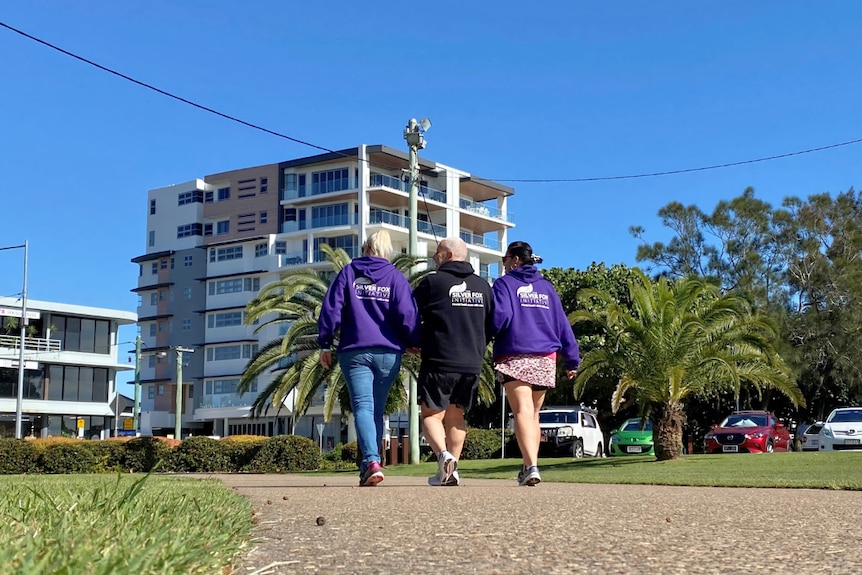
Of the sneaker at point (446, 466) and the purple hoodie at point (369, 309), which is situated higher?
the purple hoodie at point (369, 309)

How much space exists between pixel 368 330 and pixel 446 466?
Answer: 4.14ft

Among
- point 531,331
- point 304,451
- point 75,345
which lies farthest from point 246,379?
point 75,345

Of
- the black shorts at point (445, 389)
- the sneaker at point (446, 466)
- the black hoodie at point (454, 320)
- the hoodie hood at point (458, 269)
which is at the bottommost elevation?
the sneaker at point (446, 466)

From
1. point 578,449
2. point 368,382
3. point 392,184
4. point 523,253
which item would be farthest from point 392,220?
point 368,382

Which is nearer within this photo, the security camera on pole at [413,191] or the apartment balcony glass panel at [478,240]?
the security camera on pole at [413,191]

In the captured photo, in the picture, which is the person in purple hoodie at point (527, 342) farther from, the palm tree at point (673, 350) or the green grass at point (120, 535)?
the palm tree at point (673, 350)

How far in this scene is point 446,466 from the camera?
26.7 ft

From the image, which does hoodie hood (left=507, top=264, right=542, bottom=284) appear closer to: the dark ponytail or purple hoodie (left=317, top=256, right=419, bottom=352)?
the dark ponytail

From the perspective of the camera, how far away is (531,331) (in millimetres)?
8695

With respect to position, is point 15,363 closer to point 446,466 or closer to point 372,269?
point 372,269

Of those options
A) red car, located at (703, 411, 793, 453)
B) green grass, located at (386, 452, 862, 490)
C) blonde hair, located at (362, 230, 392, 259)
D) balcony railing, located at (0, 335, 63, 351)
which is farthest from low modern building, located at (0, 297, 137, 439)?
blonde hair, located at (362, 230, 392, 259)

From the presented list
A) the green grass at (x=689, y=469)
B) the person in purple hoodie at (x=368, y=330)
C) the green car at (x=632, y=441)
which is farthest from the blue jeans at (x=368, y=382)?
the green car at (x=632, y=441)

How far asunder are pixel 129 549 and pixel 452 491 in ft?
15.3

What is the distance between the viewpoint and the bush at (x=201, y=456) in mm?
26281
